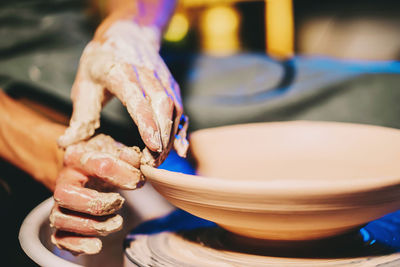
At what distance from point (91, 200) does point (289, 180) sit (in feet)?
0.96

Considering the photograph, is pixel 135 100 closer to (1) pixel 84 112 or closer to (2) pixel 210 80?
(1) pixel 84 112

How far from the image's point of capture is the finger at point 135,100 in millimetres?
575

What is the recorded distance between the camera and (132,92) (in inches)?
24.4

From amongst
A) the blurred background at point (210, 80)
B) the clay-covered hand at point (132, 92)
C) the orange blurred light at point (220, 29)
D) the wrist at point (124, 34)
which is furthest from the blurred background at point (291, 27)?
the clay-covered hand at point (132, 92)

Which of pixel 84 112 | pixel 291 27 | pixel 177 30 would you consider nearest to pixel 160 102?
pixel 84 112

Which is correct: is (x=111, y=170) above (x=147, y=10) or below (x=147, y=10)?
below

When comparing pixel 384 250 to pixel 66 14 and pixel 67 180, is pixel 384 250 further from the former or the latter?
pixel 66 14

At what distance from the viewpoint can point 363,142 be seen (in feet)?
2.52

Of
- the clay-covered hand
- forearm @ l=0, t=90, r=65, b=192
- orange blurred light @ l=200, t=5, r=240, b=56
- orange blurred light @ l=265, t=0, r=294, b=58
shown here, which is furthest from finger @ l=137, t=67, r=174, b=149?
orange blurred light @ l=200, t=5, r=240, b=56

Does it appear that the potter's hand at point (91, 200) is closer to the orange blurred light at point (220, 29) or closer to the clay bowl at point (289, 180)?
the clay bowl at point (289, 180)

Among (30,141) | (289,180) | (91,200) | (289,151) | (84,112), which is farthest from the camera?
(30,141)

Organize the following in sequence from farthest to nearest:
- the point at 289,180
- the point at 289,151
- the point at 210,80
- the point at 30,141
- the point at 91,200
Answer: the point at 210,80 → the point at 30,141 → the point at 289,151 → the point at 91,200 → the point at 289,180

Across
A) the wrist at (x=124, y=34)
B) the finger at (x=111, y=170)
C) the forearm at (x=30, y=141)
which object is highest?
the wrist at (x=124, y=34)

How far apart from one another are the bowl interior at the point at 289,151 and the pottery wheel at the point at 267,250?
0.14 meters
